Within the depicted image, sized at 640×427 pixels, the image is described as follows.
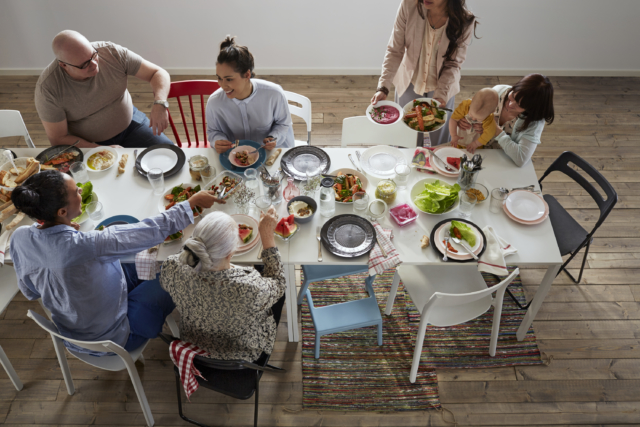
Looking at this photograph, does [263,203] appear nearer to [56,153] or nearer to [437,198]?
[437,198]

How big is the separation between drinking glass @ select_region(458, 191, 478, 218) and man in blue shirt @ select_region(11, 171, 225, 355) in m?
1.37

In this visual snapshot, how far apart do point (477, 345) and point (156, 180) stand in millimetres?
2229

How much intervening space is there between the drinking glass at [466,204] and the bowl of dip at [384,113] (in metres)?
0.76

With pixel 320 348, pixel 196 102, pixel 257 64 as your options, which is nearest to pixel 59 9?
pixel 196 102

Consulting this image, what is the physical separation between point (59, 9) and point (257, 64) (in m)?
2.00

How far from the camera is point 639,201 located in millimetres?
3664

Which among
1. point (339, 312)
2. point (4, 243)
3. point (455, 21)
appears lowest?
point (339, 312)

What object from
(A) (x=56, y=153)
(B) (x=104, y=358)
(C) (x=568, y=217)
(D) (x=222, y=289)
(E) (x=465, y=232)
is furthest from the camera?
(C) (x=568, y=217)

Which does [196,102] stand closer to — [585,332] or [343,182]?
[343,182]

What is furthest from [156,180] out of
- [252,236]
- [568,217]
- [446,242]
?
[568,217]

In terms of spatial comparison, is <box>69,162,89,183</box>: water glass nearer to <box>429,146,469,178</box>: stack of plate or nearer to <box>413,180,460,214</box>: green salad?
<box>413,180,460,214</box>: green salad

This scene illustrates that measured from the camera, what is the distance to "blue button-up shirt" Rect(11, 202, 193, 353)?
193cm

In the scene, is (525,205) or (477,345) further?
(477,345)

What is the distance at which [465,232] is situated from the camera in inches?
91.0
